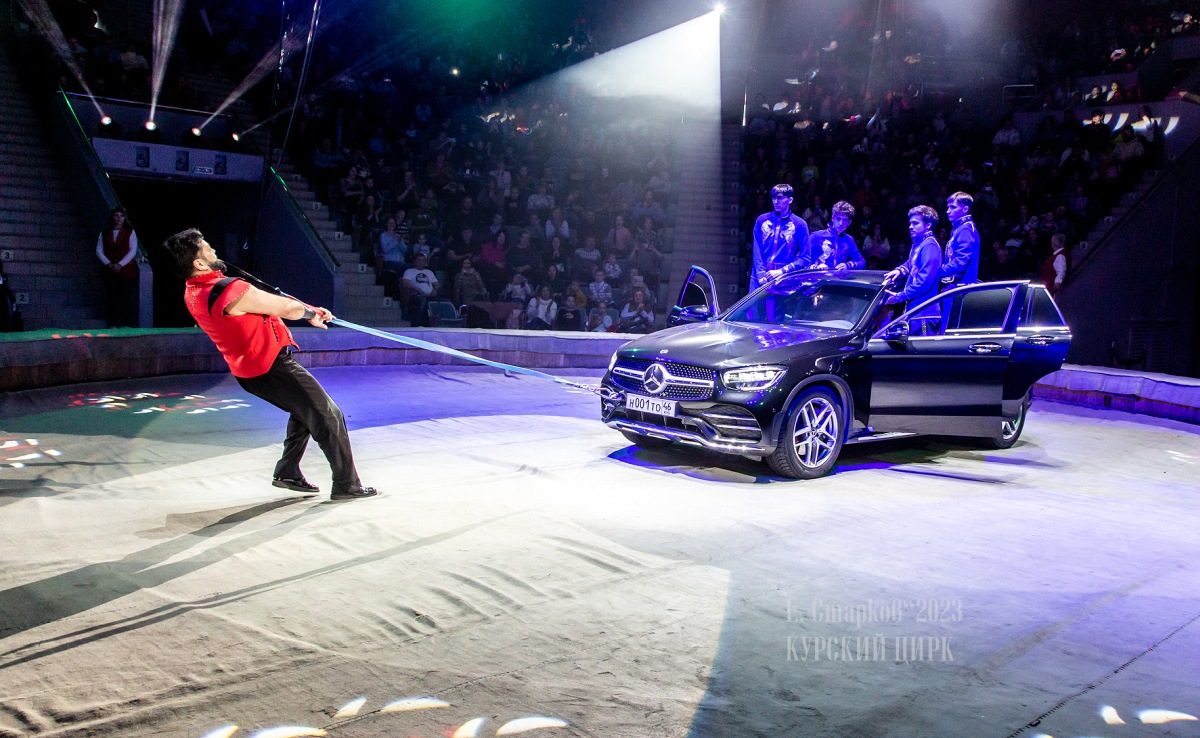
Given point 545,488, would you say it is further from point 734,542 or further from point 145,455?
point 145,455

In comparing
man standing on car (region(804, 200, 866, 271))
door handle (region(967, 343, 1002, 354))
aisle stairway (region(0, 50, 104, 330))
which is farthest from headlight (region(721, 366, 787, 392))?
aisle stairway (region(0, 50, 104, 330))

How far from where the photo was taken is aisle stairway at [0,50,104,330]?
14.3m

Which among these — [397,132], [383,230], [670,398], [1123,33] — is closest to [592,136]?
[397,132]

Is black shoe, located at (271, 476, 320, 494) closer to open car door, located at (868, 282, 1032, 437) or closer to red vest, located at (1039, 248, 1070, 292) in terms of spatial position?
open car door, located at (868, 282, 1032, 437)

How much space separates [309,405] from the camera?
5.88 meters

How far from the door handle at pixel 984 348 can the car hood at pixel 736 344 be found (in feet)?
4.02

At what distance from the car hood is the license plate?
32 centimetres

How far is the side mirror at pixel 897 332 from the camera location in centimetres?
761

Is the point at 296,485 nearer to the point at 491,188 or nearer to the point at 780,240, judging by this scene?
the point at 780,240

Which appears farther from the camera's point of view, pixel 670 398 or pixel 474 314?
pixel 474 314

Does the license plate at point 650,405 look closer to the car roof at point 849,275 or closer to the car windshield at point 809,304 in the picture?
the car windshield at point 809,304

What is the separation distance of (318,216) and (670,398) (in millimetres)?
12854

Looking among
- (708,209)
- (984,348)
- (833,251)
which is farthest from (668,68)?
(984,348)

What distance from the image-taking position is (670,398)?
7148mm
